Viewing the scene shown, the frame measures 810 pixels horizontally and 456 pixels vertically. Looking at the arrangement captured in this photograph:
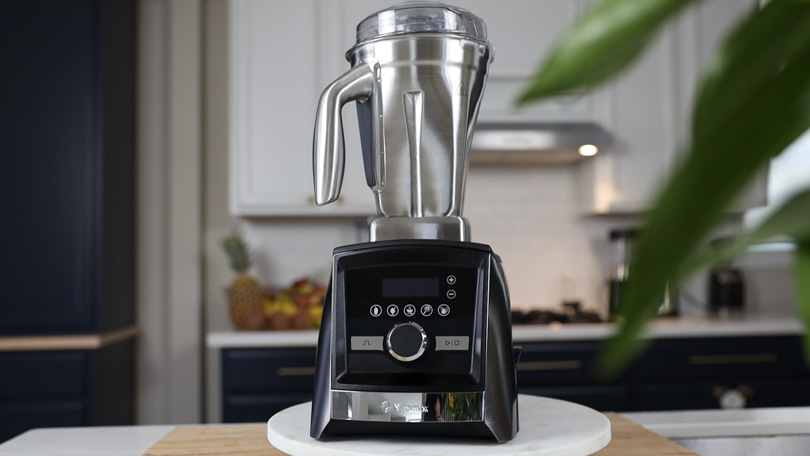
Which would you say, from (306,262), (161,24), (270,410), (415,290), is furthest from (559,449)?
(161,24)

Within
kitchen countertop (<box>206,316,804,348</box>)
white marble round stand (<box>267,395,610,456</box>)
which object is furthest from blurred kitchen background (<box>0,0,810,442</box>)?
white marble round stand (<box>267,395,610,456</box>)

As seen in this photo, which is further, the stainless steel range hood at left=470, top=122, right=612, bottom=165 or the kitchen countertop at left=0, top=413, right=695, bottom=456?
the stainless steel range hood at left=470, top=122, right=612, bottom=165

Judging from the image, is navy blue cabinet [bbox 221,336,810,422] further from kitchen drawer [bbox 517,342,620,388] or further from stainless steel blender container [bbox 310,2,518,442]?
stainless steel blender container [bbox 310,2,518,442]

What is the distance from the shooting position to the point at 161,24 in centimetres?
300

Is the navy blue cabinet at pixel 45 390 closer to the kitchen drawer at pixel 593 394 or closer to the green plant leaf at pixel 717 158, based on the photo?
the kitchen drawer at pixel 593 394

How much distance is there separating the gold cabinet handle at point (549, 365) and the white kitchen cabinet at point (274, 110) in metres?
0.77

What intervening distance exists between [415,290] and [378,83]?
252 mm

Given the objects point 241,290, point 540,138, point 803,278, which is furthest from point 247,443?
point 540,138

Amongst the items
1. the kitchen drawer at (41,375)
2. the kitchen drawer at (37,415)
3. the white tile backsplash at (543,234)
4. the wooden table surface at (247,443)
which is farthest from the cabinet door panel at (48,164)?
the wooden table surface at (247,443)

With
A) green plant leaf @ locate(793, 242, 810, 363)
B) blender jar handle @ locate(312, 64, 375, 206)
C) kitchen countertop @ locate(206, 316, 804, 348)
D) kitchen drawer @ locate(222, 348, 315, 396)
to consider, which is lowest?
kitchen drawer @ locate(222, 348, 315, 396)

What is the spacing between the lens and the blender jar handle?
0.84m

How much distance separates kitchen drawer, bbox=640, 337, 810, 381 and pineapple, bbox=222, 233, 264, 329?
Result: 4.42 ft

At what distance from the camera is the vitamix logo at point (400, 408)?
2.40 feet

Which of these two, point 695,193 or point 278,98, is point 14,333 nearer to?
point 278,98
